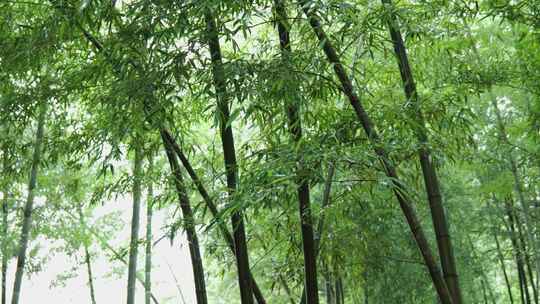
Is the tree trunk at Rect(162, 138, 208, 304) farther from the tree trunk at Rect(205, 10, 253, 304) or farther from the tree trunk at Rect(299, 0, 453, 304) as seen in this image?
the tree trunk at Rect(299, 0, 453, 304)

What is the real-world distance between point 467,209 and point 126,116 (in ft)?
21.4

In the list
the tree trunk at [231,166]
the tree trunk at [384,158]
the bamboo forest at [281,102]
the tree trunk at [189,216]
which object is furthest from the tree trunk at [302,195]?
the tree trunk at [189,216]

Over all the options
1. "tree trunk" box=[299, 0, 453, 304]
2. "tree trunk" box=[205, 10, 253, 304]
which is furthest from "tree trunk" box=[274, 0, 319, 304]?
"tree trunk" box=[205, 10, 253, 304]

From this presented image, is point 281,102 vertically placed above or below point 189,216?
above

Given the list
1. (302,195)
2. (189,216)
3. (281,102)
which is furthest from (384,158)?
(189,216)

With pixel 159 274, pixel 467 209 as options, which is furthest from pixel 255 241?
pixel 159 274

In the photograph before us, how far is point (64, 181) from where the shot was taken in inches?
309

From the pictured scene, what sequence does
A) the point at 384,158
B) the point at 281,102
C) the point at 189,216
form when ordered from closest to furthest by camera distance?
the point at 384,158, the point at 281,102, the point at 189,216

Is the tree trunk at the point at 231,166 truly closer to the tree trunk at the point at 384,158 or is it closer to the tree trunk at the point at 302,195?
the tree trunk at the point at 302,195

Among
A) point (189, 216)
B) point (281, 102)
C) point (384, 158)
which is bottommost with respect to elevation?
point (384, 158)

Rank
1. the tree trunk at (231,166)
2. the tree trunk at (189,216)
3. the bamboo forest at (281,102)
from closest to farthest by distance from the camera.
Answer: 1. the bamboo forest at (281,102)
2. the tree trunk at (231,166)
3. the tree trunk at (189,216)

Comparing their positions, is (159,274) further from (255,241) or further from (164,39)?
(164,39)

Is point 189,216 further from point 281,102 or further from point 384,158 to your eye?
point 384,158

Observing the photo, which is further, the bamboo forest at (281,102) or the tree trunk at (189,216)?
the tree trunk at (189,216)
